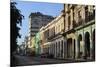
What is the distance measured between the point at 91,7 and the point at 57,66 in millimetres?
1061

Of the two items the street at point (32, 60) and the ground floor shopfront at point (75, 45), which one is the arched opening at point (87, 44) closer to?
the ground floor shopfront at point (75, 45)

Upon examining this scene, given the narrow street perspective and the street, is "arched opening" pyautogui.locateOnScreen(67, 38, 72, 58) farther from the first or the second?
the street

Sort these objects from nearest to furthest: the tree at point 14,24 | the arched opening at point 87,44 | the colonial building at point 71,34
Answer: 1. the tree at point 14,24
2. the colonial building at point 71,34
3. the arched opening at point 87,44

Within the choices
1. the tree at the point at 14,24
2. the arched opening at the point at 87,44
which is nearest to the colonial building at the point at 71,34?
the arched opening at the point at 87,44

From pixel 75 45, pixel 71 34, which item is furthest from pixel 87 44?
pixel 71 34

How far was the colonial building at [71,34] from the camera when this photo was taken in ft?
9.86

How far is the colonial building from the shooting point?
9.86 feet

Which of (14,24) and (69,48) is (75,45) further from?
(14,24)

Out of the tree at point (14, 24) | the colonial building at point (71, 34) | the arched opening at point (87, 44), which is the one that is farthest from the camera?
the arched opening at point (87, 44)

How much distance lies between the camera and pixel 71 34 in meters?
3.12

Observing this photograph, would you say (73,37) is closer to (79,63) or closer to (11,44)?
(79,63)

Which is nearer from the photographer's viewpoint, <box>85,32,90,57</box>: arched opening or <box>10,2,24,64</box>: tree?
<box>10,2,24,64</box>: tree

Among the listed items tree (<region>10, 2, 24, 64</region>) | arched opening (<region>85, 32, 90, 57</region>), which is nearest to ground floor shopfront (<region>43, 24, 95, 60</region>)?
arched opening (<region>85, 32, 90, 57</region>)

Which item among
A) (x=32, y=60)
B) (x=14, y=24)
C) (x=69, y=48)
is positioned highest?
(x=14, y=24)
